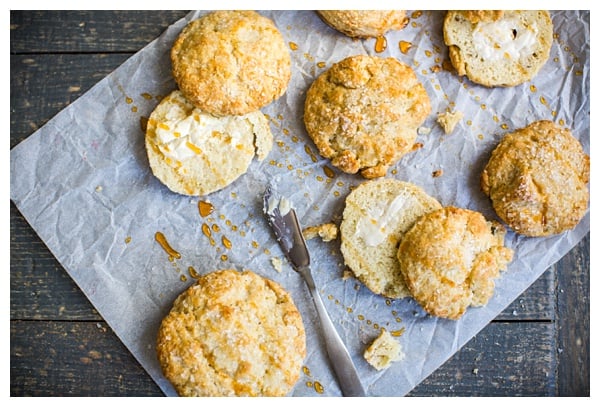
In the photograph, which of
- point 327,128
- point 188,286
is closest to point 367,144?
point 327,128

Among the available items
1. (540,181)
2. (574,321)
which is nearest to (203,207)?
(540,181)

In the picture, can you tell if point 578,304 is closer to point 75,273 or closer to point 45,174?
point 75,273

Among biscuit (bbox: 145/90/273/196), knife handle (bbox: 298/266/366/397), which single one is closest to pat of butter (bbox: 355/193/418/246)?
knife handle (bbox: 298/266/366/397)

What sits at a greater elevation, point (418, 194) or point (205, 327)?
point (418, 194)

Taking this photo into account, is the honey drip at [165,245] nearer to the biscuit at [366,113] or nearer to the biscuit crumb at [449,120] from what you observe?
the biscuit at [366,113]

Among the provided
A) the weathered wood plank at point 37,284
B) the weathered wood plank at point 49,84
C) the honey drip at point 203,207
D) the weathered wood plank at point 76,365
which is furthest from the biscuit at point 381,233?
the weathered wood plank at point 49,84

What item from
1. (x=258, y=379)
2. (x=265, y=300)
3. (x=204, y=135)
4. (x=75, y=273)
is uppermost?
(x=204, y=135)

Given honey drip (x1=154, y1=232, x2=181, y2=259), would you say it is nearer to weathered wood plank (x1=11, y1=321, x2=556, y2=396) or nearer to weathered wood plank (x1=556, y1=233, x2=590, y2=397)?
weathered wood plank (x1=11, y1=321, x2=556, y2=396)
